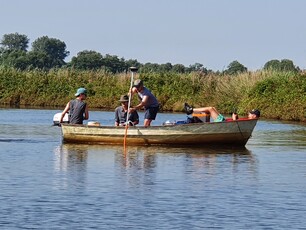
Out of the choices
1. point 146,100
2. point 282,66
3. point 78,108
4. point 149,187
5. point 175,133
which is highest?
point 282,66

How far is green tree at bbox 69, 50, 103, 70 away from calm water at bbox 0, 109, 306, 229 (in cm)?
7281

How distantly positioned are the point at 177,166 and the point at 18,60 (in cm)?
7271

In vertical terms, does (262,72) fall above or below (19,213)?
above

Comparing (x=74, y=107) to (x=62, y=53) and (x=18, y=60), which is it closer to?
(x=18, y=60)

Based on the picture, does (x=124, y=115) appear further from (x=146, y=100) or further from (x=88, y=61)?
(x=88, y=61)

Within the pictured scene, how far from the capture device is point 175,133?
89.5 ft

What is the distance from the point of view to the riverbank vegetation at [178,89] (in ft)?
162

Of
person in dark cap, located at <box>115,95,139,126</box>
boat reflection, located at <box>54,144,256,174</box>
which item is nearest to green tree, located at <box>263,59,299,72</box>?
person in dark cap, located at <box>115,95,139,126</box>

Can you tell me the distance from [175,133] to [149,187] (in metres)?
8.48

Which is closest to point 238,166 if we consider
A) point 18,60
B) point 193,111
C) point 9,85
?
point 193,111

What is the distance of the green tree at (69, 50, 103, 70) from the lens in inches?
4026

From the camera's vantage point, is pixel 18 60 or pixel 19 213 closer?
pixel 19 213

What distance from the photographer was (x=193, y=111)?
90.5ft

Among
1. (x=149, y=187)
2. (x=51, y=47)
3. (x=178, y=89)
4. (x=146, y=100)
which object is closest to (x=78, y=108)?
(x=146, y=100)
